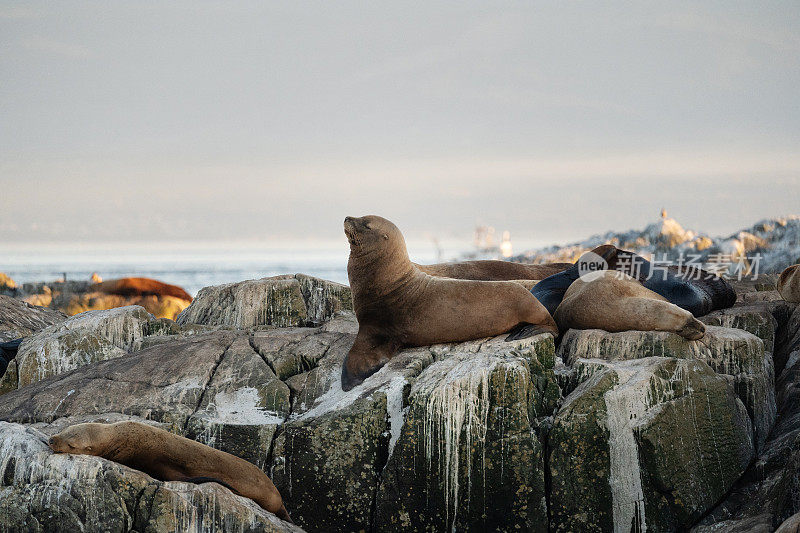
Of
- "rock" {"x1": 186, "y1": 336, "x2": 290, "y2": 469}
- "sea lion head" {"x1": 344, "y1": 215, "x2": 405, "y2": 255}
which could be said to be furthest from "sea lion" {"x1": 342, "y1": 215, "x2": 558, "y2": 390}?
"rock" {"x1": 186, "y1": 336, "x2": 290, "y2": 469}

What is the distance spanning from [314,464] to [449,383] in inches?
53.2

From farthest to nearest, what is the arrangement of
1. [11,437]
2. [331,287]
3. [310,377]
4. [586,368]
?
[331,287] < [310,377] < [586,368] < [11,437]

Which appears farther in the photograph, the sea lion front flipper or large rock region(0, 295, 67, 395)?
large rock region(0, 295, 67, 395)

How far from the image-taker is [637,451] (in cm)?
699

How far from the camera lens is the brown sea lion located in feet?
73.3

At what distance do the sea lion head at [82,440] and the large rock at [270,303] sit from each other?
13.8 ft

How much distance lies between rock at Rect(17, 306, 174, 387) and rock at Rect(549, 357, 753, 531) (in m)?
5.06

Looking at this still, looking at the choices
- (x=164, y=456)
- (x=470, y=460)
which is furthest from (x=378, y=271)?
(x=164, y=456)

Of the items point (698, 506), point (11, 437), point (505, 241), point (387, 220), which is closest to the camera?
point (11, 437)

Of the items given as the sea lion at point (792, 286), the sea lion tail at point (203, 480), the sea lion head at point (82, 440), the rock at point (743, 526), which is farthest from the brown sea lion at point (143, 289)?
the rock at point (743, 526)

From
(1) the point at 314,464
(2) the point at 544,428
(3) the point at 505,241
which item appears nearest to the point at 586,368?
(2) the point at 544,428

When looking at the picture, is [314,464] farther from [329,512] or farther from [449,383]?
[449,383]

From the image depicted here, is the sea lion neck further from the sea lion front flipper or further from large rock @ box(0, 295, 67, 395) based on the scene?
large rock @ box(0, 295, 67, 395)

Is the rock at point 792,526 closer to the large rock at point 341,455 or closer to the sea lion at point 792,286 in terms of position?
the large rock at point 341,455
